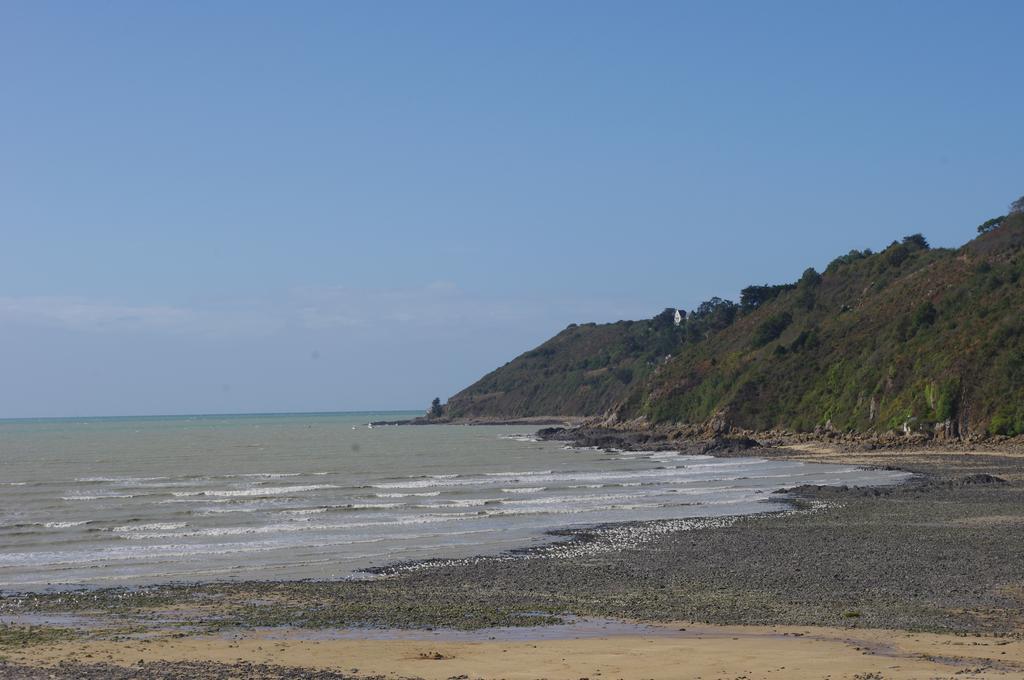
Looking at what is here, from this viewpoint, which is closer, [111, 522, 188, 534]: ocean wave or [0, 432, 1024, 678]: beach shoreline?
[0, 432, 1024, 678]: beach shoreline

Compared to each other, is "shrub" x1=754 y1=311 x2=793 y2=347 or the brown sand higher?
"shrub" x1=754 y1=311 x2=793 y2=347

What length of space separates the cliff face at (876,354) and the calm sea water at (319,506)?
11.6 m

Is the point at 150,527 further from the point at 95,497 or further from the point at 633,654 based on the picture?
the point at 633,654

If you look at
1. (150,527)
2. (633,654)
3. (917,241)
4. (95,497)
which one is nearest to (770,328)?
(917,241)

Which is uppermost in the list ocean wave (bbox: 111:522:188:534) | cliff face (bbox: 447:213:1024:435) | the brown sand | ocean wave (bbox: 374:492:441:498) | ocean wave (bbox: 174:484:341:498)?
cliff face (bbox: 447:213:1024:435)

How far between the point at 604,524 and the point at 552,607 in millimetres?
15557

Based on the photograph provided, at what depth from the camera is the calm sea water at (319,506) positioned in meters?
28.8

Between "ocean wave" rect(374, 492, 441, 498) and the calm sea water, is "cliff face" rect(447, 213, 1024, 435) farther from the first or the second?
"ocean wave" rect(374, 492, 441, 498)

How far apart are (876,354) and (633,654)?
72.7 m

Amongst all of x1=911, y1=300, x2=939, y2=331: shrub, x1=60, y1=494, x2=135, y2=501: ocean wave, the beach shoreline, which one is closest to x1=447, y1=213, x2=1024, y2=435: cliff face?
x1=911, y1=300, x2=939, y2=331: shrub

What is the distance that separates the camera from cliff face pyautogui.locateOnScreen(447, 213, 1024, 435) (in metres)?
68.4

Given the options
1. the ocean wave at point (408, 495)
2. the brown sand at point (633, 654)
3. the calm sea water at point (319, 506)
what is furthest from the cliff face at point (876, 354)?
the brown sand at point (633, 654)

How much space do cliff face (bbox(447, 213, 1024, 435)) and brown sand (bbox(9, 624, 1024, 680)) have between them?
173 feet

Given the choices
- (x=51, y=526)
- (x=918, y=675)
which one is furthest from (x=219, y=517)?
(x=918, y=675)
